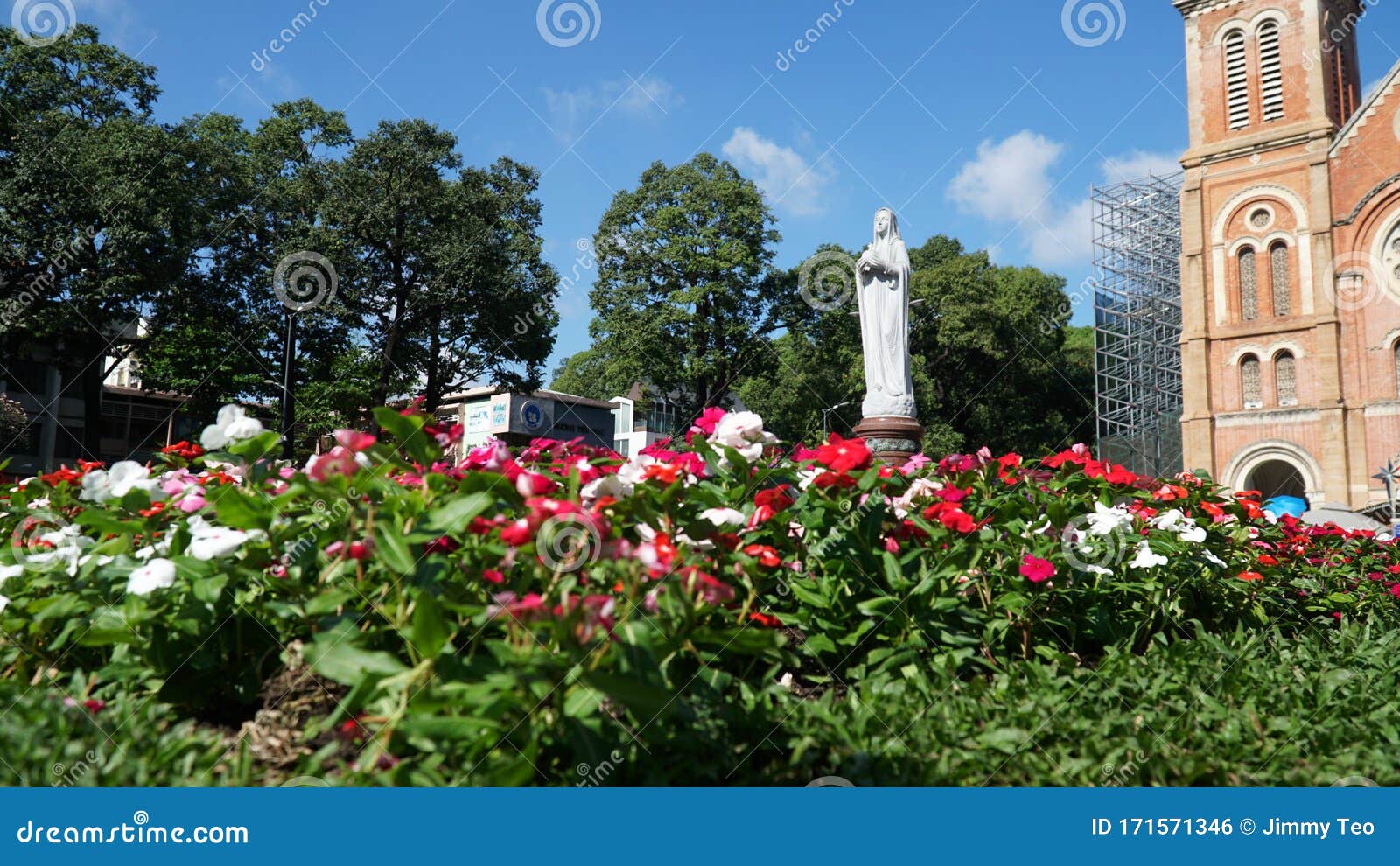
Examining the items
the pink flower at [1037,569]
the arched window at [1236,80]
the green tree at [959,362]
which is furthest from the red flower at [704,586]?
the arched window at [1236,80]

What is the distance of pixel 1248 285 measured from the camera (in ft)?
93.4

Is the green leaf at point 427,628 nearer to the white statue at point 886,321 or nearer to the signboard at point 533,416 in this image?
the white statue at point 886,321

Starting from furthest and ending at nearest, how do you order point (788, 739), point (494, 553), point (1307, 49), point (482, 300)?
point (1307, 49), point (482, 300), point (788, 739), point (494, 553)

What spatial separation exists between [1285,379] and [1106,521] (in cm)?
2891

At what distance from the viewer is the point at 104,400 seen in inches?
1538

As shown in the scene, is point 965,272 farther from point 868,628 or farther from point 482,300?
point 868,628

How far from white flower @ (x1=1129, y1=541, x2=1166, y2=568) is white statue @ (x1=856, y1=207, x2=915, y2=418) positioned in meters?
8.37

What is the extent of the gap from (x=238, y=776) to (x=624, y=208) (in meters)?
28.0

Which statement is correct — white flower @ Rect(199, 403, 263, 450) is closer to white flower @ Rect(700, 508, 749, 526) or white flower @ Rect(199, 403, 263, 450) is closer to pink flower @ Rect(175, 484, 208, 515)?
pink flower @ Rect(175, 484, 208, 515)

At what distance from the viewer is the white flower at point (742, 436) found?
2.94m

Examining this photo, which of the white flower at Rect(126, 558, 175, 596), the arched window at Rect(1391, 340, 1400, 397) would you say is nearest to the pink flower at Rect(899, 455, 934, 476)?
the white flower at Rect(126, 558, 175, 596)

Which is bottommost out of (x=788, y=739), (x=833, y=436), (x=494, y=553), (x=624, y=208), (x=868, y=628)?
(x=788, y=739)

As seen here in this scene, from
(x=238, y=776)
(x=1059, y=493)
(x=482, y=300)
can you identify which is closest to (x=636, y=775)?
(x=238, y=776)

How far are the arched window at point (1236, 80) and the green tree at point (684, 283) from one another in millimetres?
15093
